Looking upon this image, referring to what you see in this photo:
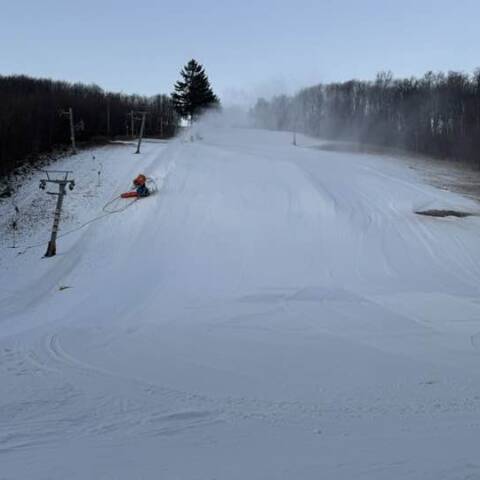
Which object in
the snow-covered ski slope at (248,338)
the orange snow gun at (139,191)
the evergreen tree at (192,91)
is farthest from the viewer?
the evergreen tree at (192,91)

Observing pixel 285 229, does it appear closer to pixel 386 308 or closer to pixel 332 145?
pixel 386 308

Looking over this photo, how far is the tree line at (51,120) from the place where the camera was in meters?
43.9

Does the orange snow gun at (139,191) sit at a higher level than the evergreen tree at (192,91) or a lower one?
lower

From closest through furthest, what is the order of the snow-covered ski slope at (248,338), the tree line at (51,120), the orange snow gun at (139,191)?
the snow-covered ski slope at (248,338), the orange snow gun at (139,191), the tree line at (51,120)

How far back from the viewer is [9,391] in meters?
8.33

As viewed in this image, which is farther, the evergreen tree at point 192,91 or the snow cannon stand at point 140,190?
the evergreen tree at point 192,91

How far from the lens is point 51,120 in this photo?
50.0 m

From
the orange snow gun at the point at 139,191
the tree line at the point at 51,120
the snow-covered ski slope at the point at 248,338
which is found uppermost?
the tree line at the point at 51,120

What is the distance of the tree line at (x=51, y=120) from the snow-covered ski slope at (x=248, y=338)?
53.4 ft

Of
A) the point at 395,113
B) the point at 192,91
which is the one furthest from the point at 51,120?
the point at 395,113

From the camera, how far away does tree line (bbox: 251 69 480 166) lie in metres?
68.3

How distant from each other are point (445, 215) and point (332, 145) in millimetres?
37125

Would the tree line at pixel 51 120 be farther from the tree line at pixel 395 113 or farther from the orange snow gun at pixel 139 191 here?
the tree line at pixel 395 113

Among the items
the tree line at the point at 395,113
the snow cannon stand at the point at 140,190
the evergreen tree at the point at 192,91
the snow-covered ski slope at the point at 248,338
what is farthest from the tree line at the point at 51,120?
the tree line at the point at 395,113
